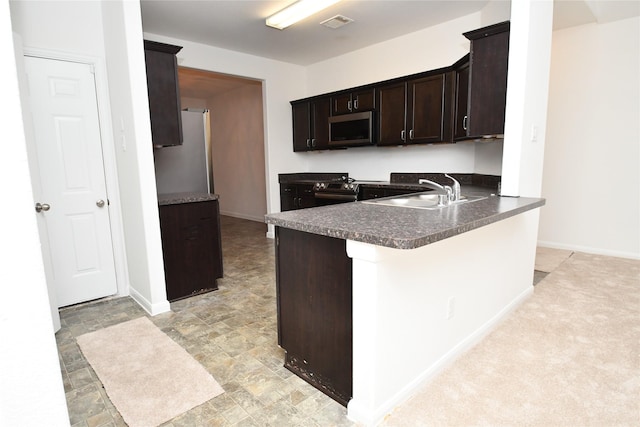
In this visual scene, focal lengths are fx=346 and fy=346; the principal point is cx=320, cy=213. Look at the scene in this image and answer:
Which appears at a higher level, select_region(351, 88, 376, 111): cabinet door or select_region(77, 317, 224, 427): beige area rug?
select_region(351, 88, 376, 111): cabinet door

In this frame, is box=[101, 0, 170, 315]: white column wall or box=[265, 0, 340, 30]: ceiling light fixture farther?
box=[265, 0, 340, 30]: ceiling light fixture

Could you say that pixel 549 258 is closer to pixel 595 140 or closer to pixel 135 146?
pixel 595 140

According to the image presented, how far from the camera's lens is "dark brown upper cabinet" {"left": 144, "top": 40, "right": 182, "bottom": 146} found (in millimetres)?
2869

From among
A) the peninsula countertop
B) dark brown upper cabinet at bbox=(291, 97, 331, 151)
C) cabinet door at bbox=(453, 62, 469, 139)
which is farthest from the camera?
dark brown upper cabinet at bbox=(291, 97, 331, 151)

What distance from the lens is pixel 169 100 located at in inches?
117

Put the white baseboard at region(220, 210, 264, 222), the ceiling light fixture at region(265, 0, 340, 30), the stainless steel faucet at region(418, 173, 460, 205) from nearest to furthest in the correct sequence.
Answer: the stainless steel faucet at region(418, 173, 460, 205) < the ceiling light fixture at region(265, 0, 340, 30) < the white baseboard at region(220, 210, 264, 222)

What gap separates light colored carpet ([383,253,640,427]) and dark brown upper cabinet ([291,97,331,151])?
3.36 meters

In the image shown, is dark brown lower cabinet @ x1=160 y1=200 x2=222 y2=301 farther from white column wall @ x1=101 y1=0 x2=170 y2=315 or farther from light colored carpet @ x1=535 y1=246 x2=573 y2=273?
light colored carpet @ x1=535 y1=246 x2=573 y2=273

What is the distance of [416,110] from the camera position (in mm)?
3971

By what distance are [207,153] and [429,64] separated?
2.81 meters

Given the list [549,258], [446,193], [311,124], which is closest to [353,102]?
[311,124]

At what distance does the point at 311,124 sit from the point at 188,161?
2104 millimetres

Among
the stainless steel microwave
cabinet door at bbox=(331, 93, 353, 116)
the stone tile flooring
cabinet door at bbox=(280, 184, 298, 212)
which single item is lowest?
the stone tile flooring

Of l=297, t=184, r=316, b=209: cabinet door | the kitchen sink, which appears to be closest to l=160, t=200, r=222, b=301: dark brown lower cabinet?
the kitchen sink
